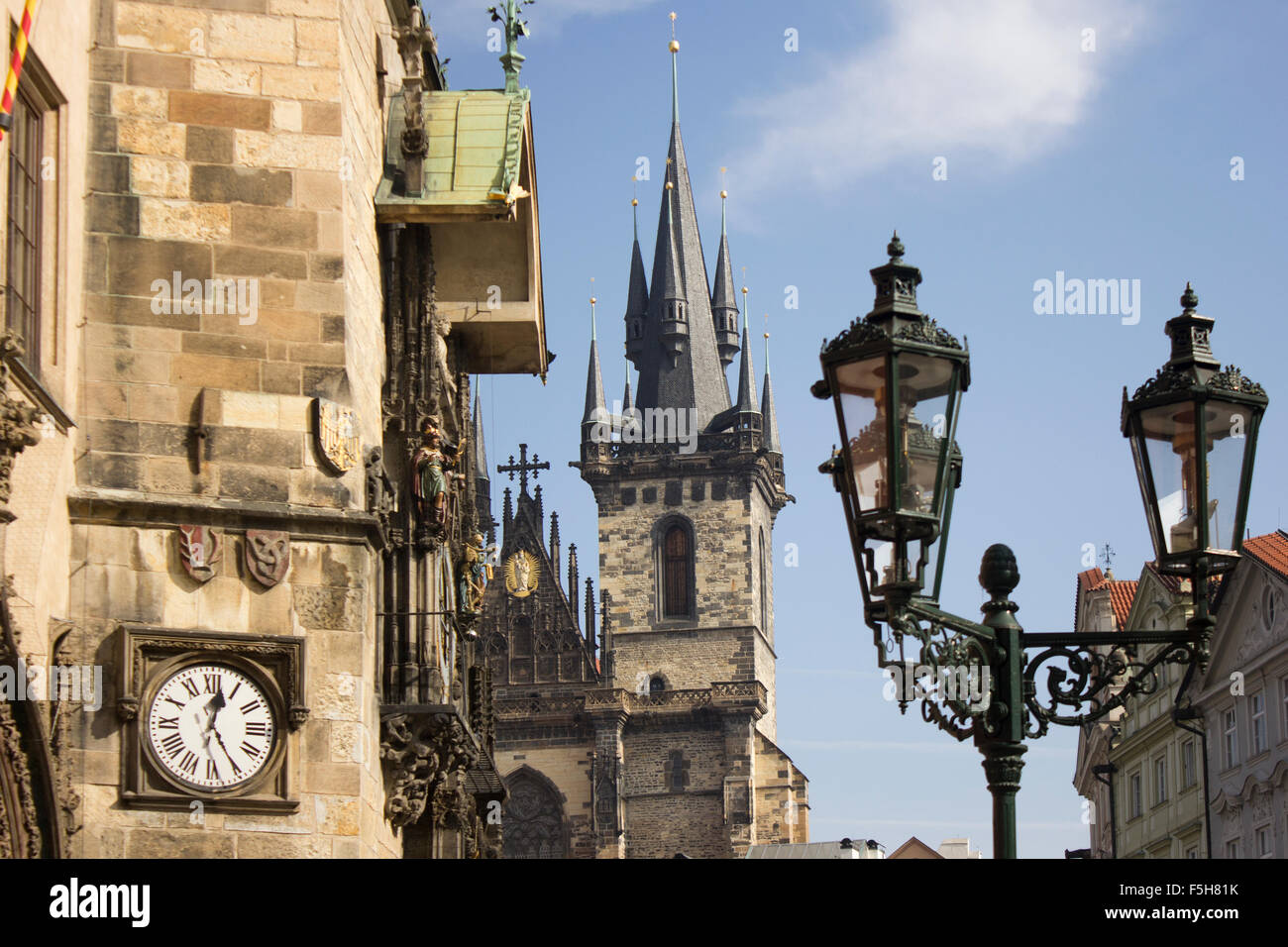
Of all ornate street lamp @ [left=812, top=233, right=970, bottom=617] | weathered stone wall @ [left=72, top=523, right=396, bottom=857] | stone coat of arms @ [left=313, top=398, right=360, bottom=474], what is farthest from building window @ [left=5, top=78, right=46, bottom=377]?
ornate street lamp @ [left=812, top=233, right=970, bottom=617]

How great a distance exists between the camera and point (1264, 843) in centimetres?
3056

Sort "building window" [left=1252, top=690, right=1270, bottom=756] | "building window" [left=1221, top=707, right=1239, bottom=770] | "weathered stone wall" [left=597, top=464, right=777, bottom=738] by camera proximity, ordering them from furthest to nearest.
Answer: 1. "weathered stone wall" [left=597, top=464, right=777, bottom=738]
2. "building window" [left=1221, top=707, right=1239, bottom=770]
3. "building window" [left=1252, top=690, right=1270, bottom=756]

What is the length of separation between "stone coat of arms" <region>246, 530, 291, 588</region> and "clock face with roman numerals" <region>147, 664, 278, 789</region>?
0.58m

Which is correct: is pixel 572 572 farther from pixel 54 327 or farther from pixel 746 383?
pixel 54 327

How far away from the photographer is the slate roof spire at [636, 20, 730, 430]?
278 feet

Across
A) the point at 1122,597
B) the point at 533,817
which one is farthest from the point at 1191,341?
the point at 533,817

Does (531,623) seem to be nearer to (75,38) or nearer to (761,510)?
(761,510)

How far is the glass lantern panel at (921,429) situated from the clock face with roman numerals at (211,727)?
5.81 m

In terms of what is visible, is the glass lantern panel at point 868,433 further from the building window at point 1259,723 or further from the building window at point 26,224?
the building window at point 1259,723

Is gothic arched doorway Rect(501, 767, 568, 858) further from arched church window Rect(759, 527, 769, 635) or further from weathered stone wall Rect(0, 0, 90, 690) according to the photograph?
weathered stone wall Rect(0, 0, 90, 690)

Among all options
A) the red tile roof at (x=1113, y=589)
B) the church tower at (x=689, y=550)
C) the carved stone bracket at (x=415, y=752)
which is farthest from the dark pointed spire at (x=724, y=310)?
the carved stone bracket at (x=415, y=752)

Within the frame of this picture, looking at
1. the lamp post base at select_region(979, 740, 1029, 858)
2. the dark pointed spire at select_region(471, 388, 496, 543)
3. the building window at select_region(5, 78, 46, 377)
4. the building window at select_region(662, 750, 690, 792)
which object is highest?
the dark pointed spire at select_region(471, 388, 496, 543)

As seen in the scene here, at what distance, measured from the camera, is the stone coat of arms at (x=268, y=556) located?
12453 mm
